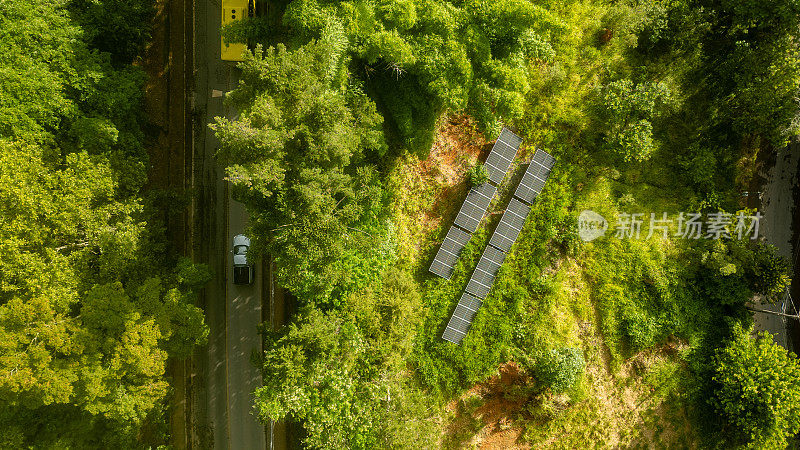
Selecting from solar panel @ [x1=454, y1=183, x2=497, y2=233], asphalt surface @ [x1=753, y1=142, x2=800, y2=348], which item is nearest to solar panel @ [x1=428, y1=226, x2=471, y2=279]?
solar panel @ [x1=454, y1=183, x2=497, y2=233]

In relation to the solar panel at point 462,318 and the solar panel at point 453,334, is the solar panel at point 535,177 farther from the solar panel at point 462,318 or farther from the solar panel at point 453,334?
the solar panel at point 453,334

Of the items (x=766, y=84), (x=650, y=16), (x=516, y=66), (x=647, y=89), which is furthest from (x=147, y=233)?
(x=766, y=84)

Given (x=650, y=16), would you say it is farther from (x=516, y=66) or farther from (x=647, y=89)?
(x=516, y=66)

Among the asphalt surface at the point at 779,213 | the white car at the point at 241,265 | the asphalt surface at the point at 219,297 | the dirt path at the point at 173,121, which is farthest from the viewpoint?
the asphalt surface at the point at 779,213

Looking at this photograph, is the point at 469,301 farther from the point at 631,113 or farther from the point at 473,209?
the point at 631,113

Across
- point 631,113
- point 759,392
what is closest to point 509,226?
point 631,113

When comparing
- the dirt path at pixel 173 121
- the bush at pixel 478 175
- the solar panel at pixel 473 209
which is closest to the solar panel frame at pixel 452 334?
the solar panel at pixel 473 209
